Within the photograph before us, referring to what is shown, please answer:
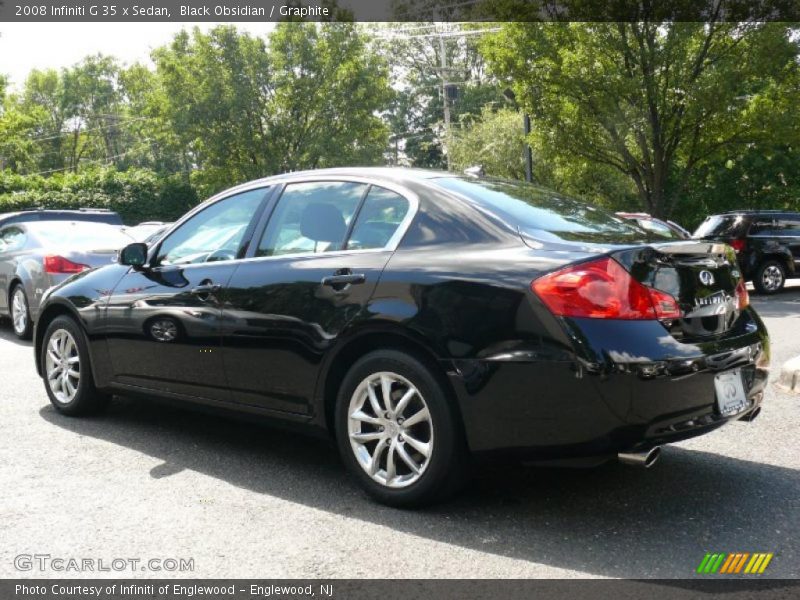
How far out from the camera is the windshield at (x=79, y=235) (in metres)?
10.5

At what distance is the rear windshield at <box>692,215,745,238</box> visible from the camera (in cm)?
1830

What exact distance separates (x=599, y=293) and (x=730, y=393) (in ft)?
2.76

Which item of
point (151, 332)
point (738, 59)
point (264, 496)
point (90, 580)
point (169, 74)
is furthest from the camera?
point (169, 74)

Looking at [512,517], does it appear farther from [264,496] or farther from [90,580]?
[90,580]

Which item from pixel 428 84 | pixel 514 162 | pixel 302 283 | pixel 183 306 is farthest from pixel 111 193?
pixel 302 283

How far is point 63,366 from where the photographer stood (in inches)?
241

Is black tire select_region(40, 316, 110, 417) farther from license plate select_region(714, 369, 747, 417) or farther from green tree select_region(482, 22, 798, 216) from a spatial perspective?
green tree select_region(482, 22, 798, 216)

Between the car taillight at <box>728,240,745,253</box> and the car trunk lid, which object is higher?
the car trunk lid

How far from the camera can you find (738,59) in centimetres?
2122

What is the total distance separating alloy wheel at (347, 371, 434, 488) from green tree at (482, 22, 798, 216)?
1903cm

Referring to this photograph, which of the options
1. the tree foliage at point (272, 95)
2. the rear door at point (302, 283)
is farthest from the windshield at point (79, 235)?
the tree foliage at point (272, 95)

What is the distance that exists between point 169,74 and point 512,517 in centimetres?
3485

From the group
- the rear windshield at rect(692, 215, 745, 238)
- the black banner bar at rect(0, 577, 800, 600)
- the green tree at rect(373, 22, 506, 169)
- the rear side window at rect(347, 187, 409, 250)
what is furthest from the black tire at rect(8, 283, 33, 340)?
the green tree at rect(373, 22, 506, 169)

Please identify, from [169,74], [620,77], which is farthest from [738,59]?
[169,74]
